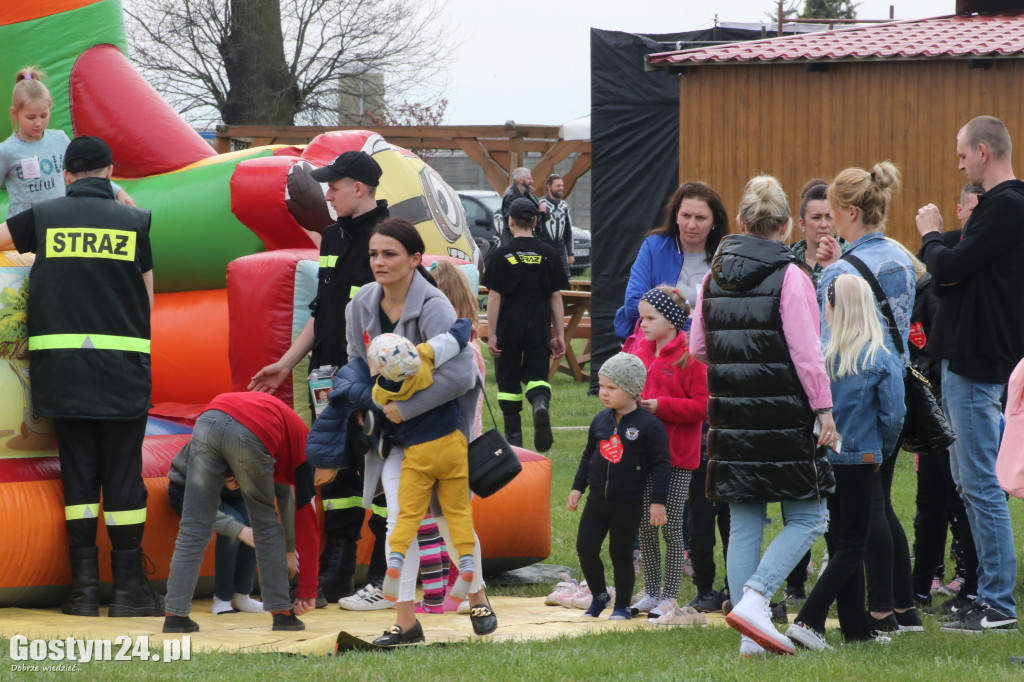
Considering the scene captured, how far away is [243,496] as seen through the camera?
531 centimetres

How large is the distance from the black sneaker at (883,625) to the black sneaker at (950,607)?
0.49 metres

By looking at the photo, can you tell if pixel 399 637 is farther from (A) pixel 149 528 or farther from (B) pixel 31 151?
(B) pixel 31 151

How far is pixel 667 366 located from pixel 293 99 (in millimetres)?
22543

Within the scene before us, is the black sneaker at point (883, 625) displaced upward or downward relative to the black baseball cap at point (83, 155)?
downward

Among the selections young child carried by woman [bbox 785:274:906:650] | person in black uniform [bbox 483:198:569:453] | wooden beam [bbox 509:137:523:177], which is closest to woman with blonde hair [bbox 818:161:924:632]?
young child carried by woman [bbox 785:274:906:650]

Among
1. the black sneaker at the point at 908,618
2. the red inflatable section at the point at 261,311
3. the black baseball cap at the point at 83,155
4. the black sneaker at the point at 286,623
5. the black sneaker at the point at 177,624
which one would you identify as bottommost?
the black sneaker at the point at 908,618

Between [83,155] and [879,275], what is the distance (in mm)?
3470

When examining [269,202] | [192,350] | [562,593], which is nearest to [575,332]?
[192,350]

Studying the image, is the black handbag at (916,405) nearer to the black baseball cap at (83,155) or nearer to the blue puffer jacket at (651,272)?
the blue puffer jacket at (651,272)

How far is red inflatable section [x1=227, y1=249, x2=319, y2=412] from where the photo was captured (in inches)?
252

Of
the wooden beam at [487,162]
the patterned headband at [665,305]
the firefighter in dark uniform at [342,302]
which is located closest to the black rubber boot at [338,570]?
the firefighter in dark uniform at [342,302]

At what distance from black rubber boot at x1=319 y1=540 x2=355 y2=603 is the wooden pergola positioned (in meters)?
13.2

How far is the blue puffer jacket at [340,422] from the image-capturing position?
510cm

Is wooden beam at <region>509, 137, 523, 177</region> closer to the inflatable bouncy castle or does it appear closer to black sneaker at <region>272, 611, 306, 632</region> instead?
the inflatable bouncy castle
